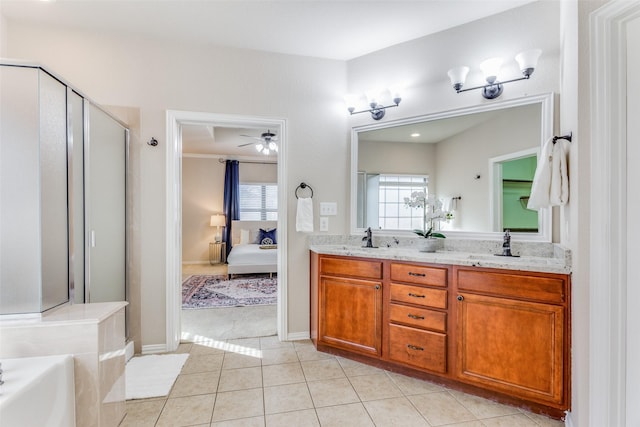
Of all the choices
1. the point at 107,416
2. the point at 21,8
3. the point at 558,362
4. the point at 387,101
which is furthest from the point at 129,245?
the point at 558,362

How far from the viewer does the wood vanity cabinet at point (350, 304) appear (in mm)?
2283

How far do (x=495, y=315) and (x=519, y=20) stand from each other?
2.08 meters

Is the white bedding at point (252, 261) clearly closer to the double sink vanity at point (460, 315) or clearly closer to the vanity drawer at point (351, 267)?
the double sink vanity at point (460, 315)

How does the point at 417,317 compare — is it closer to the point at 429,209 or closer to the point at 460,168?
the point at 429,209

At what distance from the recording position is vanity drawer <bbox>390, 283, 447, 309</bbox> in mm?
2016

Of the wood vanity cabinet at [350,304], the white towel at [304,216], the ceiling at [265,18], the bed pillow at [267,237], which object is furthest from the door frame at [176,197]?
the bed pillow at [267,237]

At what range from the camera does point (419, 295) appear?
2.09 metres

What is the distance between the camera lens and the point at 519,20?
216 cm

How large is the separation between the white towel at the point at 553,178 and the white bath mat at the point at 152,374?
2670mm

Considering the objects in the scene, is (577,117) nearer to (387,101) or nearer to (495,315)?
(495,315)

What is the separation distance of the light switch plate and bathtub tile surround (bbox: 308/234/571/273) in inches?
9.0
